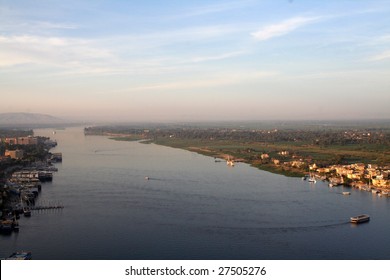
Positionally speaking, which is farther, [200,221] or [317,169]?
[317,169]

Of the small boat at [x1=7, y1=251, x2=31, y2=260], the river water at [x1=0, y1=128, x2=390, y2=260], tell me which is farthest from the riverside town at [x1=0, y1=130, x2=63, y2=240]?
the river water at [x1=0, y1=128, x2=390, y2=260]

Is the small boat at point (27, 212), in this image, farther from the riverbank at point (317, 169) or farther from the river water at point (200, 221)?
the riverbank at point (317, 169)

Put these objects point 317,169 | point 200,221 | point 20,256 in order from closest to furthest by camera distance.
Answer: point 20,256 → point 200,221 → point 317,169

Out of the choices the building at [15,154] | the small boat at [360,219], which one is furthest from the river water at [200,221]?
the building at [15,154]

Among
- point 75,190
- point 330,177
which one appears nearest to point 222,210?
point 75,190

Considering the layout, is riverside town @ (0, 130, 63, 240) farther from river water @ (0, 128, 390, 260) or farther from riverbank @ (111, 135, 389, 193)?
riverbank @ (111, 135, 389, 193)

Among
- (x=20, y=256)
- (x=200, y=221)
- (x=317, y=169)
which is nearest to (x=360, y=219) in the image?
(x=200, y=221)

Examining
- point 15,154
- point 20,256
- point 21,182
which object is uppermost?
point 15,154

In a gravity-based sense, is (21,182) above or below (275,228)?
above

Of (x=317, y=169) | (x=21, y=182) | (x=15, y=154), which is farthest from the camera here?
(x=15, y=154)

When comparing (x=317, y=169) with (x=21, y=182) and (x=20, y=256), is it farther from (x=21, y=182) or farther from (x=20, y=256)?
(x=20, y=256)
